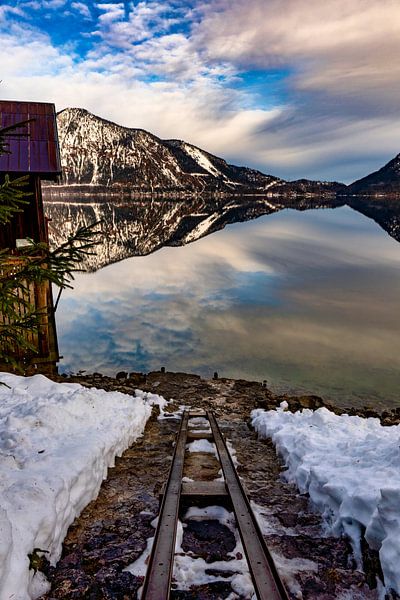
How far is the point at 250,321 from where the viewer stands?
27625 mm

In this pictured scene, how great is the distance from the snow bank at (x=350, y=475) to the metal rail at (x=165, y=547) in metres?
1.94

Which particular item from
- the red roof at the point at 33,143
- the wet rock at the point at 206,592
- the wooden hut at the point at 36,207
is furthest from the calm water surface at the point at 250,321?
the wet rock at the point at 206,592

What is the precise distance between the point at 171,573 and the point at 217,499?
6.40ft

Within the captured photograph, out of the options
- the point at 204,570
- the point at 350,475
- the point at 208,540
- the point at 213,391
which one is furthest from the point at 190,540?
the point at 213,391

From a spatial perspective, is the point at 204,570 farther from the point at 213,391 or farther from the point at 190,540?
the point at 213,391

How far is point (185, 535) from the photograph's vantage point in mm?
5109

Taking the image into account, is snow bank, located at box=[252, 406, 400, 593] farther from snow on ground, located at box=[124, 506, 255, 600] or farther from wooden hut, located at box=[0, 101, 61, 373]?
wooden hut, located at box=[0, 101, 61, 373]

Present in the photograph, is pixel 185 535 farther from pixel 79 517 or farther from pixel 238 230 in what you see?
pixel 238 230

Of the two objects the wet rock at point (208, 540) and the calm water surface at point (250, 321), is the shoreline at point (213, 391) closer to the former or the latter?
the calm water surface at point (250, 321)

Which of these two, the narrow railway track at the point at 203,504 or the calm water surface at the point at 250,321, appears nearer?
the narrow railway track at the point at 203,504

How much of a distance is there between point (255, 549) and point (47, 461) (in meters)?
3.26

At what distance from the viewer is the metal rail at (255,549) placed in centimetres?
367

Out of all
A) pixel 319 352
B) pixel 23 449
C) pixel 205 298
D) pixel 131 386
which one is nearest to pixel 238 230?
pixel 205 298

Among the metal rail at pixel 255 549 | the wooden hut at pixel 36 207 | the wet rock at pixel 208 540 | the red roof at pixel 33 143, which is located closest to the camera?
the metal rail at pixel 255 549
